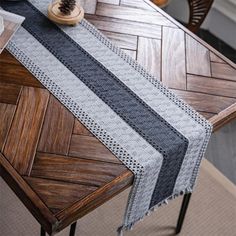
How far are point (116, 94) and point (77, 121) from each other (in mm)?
120

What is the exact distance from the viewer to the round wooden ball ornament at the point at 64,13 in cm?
122

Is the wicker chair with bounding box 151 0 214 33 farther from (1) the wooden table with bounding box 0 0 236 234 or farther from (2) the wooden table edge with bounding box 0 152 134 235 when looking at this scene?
(2) the wooden table edge with bounding box 0 152 134 235

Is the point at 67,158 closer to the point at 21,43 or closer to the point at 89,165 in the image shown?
the point at 89,165

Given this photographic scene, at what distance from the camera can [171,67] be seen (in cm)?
120

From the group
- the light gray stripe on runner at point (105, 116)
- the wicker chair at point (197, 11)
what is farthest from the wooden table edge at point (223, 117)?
the wicker chair at point (197, 11)

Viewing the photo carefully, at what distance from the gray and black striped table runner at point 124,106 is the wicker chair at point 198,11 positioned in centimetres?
53

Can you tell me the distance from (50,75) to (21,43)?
134mm

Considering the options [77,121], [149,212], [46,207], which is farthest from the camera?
[149,212]

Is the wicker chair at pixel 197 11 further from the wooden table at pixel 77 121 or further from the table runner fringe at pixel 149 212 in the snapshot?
the table runner fringe at pixel 149 212

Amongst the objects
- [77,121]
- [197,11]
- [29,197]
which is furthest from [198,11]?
[29,197]

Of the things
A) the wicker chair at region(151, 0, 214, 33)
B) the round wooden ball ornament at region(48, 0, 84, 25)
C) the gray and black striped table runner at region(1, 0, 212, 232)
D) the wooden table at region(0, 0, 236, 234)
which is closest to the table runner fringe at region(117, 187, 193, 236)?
the gray and black striped table runner at region(1, 0, 212, 232)

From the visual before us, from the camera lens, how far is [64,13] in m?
1.22

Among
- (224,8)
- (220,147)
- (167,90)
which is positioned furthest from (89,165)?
(224,8)

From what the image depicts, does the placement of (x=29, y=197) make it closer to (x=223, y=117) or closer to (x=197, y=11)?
(x=223, y=117)
